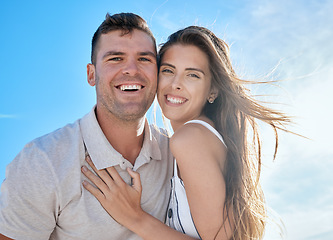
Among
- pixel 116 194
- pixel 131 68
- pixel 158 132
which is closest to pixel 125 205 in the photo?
pixel 116 194

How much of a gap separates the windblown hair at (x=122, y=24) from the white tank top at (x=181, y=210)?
121 centimetres

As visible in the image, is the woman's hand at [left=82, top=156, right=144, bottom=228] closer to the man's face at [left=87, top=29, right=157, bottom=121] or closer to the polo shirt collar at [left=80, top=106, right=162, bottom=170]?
the polo shirt collar at [left=80, top=106, right=162, bottom=170]

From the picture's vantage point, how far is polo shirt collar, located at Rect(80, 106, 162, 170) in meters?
3.33

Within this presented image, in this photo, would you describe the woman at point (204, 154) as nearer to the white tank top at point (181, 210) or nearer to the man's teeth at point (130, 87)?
the white tank top at point (181, 210)

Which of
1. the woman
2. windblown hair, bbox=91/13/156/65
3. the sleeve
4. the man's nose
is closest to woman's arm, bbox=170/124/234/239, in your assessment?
the woman

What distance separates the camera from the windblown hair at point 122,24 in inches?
147

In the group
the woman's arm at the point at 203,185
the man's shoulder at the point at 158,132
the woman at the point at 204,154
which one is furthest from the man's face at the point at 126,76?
the woman's arm at the point at 203,185

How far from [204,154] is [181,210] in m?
0.62

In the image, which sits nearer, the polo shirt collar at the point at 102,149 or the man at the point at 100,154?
the man at the point at 100,154

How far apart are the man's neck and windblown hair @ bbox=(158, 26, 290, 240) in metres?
0.78

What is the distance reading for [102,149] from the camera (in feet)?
11.1

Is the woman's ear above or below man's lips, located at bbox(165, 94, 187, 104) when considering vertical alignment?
above

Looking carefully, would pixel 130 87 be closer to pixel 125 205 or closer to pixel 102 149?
pixel 102 149

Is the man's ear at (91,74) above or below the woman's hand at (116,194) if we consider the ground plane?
above
